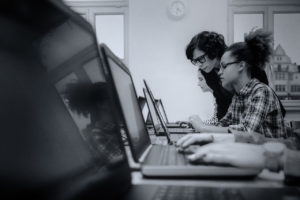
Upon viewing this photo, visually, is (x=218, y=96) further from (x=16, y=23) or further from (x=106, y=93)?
(x=16, y=23)

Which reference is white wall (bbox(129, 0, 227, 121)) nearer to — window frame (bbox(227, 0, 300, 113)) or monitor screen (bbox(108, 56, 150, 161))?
window frame (bbox(227, 0, 300, 113))

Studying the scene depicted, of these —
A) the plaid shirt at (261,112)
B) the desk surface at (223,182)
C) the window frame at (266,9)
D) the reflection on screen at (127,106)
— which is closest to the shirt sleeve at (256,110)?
the plaid shirt at (261,112)

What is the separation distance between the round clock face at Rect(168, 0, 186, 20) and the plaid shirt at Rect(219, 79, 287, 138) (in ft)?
7.41

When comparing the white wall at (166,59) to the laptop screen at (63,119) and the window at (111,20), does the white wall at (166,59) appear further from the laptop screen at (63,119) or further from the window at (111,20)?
the laptop screen at (63,119)

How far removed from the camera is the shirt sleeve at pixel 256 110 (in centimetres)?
187

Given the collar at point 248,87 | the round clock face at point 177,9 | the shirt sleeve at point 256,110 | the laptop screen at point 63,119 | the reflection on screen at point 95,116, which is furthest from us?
the round clock face at point 177,9

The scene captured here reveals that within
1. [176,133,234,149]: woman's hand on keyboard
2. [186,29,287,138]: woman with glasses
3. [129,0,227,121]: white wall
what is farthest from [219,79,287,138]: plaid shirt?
[129,0,227,121]: white wall

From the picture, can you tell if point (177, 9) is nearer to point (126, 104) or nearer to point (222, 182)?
point (126, 104)

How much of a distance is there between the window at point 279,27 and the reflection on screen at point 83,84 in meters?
3.76

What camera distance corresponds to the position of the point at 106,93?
Answer: 663mm

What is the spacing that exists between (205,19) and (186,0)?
0.35 meters

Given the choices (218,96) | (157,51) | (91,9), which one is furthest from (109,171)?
(91,9)

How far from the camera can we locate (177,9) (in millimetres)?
4109

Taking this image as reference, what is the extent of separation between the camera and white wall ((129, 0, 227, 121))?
4.13 m
